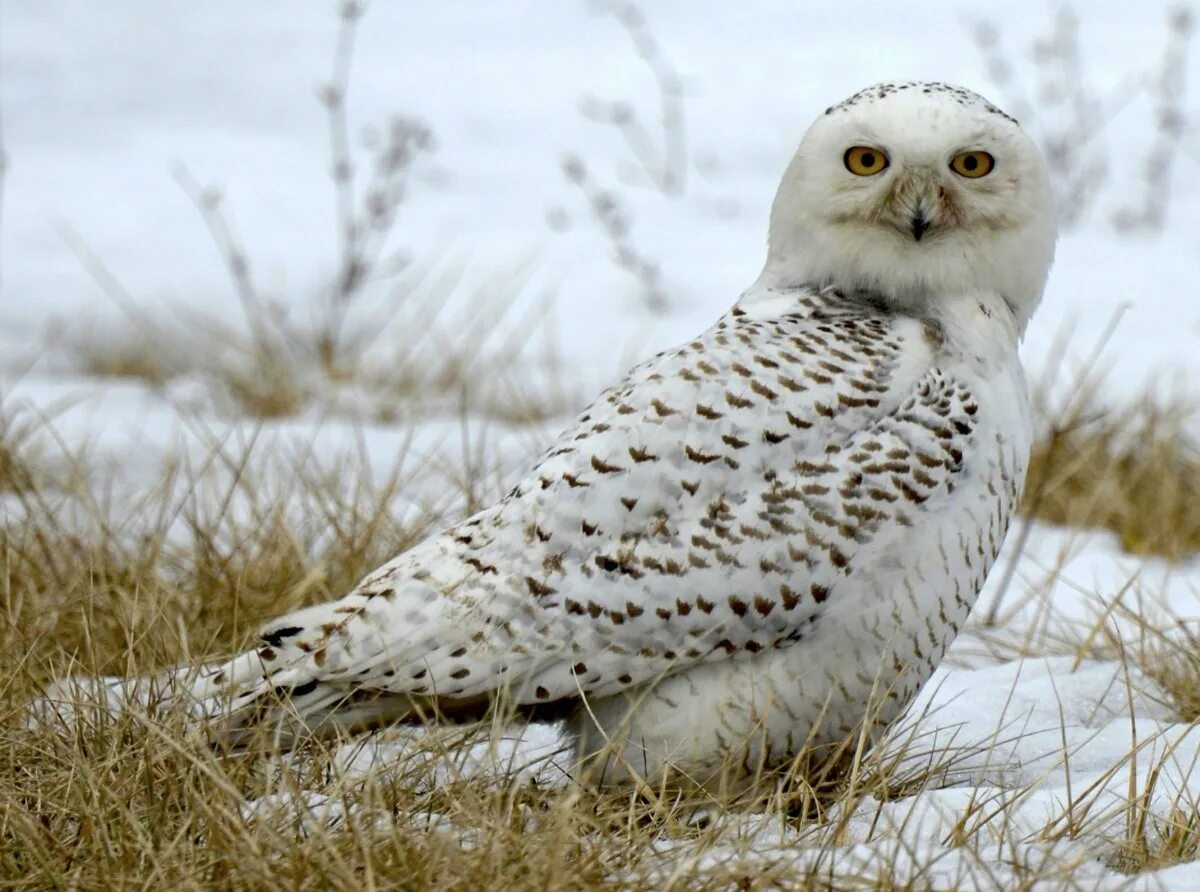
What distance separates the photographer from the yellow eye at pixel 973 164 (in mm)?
2709

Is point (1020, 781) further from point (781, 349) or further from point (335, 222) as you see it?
point (335, 222)

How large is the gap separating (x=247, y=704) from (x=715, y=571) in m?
0.76

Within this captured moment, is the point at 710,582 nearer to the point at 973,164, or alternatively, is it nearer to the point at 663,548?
the point at 663,548

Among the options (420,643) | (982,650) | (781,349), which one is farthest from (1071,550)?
(420,643)

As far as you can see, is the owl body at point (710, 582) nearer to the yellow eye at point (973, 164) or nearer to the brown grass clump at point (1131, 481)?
the yellow eye at point (973, 164)

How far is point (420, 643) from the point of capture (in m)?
2.50

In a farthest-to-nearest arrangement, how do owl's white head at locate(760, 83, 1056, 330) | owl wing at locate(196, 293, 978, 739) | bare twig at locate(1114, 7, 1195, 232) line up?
bare twig at locate(1114, 7, 1195, 232) → owl's white head at locate(760, 83, 1056, 330) → owl wing at locate(196, 293, 978, 739)

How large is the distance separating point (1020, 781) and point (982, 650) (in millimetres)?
884

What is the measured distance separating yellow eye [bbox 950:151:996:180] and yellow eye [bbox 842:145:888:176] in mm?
120

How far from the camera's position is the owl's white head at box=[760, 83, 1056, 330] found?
8.82 feet

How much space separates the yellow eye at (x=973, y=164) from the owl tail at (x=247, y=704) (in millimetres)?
1259

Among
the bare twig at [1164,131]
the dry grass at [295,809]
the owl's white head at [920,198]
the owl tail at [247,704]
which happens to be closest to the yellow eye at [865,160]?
the owl's white head at [920,198]

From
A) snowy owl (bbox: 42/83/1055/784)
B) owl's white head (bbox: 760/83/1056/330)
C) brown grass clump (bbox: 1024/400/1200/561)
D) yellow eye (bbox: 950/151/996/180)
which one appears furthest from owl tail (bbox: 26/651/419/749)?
brown grass clump (bbox: 1024/400/1200/561)

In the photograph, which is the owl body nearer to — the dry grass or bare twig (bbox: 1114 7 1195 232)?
the dry grass
